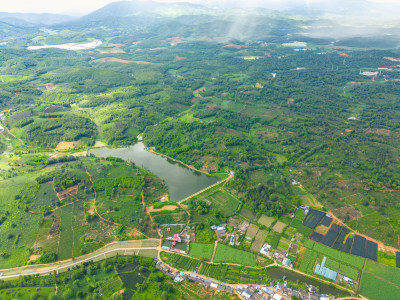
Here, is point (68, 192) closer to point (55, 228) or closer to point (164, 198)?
point (55, 228)

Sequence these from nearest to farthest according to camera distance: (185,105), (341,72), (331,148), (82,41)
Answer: (331,148) < (185,105) < (341,72) < (82,41)

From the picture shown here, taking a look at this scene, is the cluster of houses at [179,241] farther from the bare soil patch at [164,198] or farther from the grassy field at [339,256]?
the grassy field at [339,256]

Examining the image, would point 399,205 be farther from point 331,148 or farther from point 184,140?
point 184,140

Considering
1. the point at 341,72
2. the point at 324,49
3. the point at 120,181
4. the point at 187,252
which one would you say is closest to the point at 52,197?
the point at 120,181

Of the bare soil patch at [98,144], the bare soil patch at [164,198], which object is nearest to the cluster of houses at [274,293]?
the bare soil patch at [164,198]

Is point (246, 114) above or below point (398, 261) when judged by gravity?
above

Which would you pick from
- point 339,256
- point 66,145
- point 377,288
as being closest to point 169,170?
point 66,145
